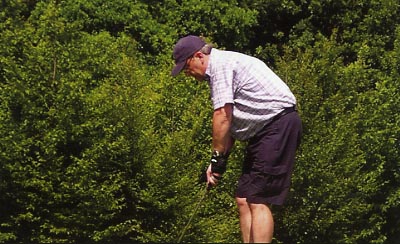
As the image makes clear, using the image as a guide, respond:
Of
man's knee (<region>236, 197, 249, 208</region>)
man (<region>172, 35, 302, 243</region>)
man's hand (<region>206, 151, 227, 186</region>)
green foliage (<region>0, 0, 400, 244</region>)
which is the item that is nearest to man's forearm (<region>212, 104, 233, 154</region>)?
man (<region>172, 35, 302, 243</region>)

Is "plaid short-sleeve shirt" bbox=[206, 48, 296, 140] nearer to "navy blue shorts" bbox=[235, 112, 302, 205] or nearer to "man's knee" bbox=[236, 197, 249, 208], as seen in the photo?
"navy blue shorts" bbox=[235, 112, 302, 205]

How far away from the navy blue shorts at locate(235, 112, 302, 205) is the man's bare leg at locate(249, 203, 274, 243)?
0.05 m

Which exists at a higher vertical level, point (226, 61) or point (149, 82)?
point (226, 61)

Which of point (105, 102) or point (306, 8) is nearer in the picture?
point (105, 102)

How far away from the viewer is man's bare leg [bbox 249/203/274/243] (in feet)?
15.9

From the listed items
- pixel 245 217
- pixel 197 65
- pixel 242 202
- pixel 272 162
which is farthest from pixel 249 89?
pixel 245 217

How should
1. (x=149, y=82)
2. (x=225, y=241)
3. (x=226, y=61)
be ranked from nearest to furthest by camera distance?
1. (x=226, y=61)
2. (x=225, y=241)
3. (x=149, y=82)

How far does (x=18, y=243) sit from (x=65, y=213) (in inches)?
24.9

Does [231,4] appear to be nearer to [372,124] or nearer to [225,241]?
[372,124]

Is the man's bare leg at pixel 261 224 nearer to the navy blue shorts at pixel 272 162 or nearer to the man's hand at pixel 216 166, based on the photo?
the navy blue shorts at pixel 272 162

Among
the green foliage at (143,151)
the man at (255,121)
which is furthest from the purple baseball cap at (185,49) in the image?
the green foliage at (143,151)

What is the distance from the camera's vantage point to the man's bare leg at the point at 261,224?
484cm

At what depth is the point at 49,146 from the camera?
9156mm

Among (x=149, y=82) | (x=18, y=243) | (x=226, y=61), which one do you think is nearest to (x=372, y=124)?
(x=149, y=82)
